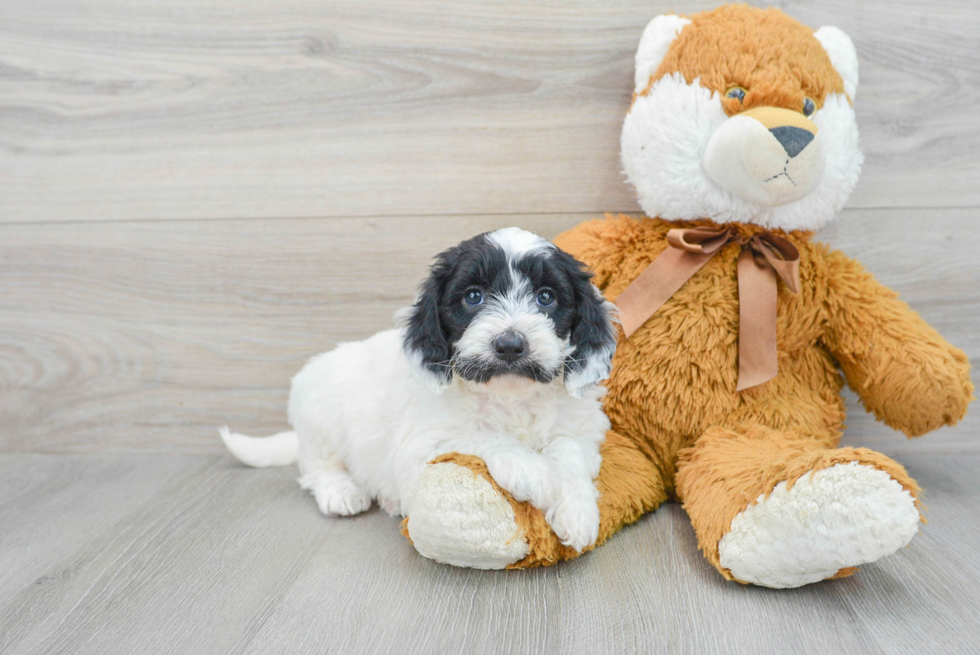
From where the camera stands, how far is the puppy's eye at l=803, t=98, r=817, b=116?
131 centimetres

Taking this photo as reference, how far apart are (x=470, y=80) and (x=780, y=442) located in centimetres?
109

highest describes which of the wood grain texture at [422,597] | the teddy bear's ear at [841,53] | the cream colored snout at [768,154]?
the teddy bear's ear at [841,53]

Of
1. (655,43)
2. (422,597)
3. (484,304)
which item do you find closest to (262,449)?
(422,597)

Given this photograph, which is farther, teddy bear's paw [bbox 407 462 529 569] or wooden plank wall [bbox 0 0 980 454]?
wooden plank wall [bbox 0 0 980 454]

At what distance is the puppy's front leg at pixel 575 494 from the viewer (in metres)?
1.12

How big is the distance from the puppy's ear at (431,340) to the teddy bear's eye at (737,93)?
0.65 metres

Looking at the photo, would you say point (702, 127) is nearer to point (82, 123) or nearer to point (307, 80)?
point (307, 80)

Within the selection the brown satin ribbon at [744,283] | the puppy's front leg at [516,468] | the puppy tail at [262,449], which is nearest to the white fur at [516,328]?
the puppy's front leg at [516,468]

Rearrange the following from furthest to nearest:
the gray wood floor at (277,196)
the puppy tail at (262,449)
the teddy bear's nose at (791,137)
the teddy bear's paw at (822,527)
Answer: the puppy tail at (262,449), the gray wood floor at (277,196), the teddy bear's nose at (791,137), the teddy bear's paw at (822,527)

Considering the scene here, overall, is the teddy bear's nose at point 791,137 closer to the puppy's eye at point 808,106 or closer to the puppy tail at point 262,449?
the puppy's eye at point 808,106

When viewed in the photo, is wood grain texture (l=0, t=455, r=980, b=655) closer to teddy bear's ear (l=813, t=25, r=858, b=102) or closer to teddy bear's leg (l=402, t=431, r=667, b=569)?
teddy bear's leg (l=402, t=431, r=667, b=569)

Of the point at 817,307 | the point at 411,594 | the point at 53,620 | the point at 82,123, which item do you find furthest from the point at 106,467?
the point at 817,307

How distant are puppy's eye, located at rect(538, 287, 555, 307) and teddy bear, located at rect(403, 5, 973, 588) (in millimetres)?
283

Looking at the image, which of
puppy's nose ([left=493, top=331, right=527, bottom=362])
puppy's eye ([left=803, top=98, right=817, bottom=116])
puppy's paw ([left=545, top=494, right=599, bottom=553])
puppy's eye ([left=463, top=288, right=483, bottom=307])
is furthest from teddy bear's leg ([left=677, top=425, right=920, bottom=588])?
puppy's eye ([left=803, top=98, right=817, bottom=116])
